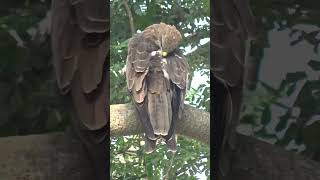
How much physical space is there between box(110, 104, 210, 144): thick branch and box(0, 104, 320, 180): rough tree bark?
0.03 feet

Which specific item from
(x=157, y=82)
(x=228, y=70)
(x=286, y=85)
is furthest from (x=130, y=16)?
(x=286, y=85)

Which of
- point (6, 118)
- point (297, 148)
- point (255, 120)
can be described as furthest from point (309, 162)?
point (6, 118)

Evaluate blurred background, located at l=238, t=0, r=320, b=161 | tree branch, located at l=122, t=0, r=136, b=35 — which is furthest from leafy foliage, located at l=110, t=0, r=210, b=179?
blurred background, located at l=238, t=0, r=320, b=161

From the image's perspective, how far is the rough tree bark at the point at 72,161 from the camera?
95cm

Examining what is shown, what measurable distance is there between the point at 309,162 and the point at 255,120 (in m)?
0.15

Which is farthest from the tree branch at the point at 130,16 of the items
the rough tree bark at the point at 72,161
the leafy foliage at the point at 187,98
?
the rough tree bark at the point at 72,161

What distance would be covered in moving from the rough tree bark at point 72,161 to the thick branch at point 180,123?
1 cm

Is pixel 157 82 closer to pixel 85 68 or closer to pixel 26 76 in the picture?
pixel 85 68

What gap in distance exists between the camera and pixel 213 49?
1050 mm

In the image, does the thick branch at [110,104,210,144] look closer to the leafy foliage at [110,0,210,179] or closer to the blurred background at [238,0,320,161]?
the leafy foliage at [110,0,210,179]

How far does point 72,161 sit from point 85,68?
21 centimetres

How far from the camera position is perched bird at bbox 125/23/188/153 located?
1.09m

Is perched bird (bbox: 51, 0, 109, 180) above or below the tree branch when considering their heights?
below

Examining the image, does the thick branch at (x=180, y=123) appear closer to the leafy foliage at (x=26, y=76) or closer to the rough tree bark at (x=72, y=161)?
the rough tree bark at (x=72, y=161)
